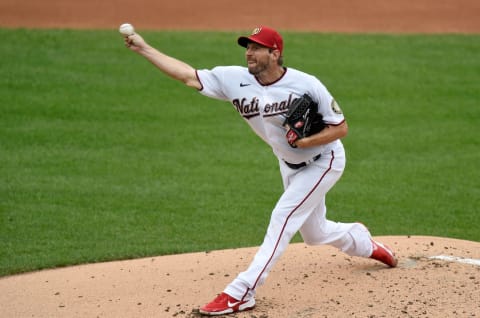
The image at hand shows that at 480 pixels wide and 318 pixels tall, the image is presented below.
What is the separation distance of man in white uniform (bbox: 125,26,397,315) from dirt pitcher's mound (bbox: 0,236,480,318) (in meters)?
0.31

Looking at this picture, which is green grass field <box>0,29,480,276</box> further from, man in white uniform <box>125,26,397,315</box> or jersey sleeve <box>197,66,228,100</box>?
jersey sleeve <box>197,66,228,100</box>

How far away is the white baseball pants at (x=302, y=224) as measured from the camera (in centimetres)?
603

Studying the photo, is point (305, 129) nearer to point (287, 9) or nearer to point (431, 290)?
point (431, 290)

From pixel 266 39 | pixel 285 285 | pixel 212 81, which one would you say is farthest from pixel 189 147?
pixel 266 39

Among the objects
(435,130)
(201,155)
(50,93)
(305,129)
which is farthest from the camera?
(50,93)

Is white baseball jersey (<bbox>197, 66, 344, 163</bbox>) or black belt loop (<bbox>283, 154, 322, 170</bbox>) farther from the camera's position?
black belt loop (<bbox>283, 154, 322, 170</bbox>)

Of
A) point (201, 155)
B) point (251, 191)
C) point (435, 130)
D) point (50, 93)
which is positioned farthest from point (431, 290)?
point (50, 93)

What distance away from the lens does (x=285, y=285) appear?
21.7 ft

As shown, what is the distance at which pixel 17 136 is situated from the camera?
468 inches

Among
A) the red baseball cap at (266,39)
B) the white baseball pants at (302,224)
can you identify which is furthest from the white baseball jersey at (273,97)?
the red baseball cap at (266,39)

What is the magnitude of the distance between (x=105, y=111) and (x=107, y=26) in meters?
4.72

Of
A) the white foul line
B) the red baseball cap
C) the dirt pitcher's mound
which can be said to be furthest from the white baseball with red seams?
the white foul line

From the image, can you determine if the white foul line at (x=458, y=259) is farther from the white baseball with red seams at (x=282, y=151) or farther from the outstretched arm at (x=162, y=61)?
the outstretched arm at (x=162, y=61)

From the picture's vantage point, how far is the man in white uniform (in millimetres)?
6031
